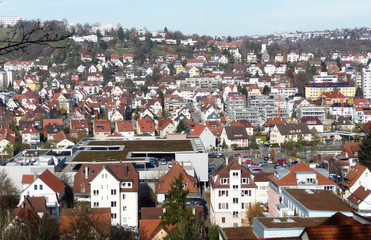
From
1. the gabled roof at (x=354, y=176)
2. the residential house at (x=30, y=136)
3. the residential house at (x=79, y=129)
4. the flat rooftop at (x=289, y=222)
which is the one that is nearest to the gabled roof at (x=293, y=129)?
the gabled roof at (x=354, y=176)

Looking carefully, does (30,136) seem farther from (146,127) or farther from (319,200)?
(319,200)

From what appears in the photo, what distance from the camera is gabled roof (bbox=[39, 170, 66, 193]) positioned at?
7.24 meters

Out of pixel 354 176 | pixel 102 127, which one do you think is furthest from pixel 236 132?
pixel 354 176

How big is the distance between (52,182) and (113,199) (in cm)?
115

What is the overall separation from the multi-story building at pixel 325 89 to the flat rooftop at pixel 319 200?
16.3 meters

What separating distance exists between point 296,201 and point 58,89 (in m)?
19.7

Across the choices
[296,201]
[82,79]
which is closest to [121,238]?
[296,201]

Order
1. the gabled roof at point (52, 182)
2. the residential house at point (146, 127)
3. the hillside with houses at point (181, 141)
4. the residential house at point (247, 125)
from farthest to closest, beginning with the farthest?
the residential house at point (247, 125)
the residential house at point (146, 127)
the gabled roof at point (52, 182)
the hillside with houses at point (181, 141)

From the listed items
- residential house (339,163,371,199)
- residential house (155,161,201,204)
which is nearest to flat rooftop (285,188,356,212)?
residential house (155,161,201,204)

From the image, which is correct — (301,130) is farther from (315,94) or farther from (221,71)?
(221,71)

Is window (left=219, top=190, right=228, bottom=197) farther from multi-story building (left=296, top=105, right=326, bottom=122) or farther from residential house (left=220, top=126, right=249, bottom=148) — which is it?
multi-story building (left=296, top=105, right=326, bottom=122)

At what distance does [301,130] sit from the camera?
1530 cm

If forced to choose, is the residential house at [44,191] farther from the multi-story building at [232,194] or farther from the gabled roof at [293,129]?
the gabled roof at [293,129]

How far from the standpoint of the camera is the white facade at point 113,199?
6.94 meters
